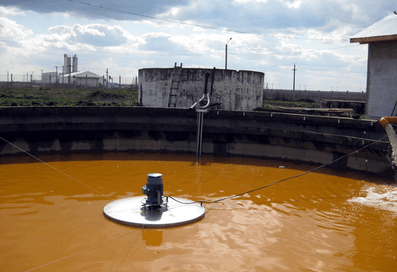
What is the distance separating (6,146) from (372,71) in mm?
13676

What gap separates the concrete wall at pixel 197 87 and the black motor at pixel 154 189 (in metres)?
10.3

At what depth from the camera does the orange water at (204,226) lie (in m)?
5.45

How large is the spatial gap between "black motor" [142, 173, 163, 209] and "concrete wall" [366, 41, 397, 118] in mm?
10789

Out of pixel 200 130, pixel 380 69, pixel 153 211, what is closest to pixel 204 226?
pixel 153 211

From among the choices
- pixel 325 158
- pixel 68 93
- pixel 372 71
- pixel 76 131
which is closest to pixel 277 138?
pixel 325 158

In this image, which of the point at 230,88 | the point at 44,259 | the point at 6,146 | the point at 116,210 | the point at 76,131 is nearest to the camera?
the point at 44,259

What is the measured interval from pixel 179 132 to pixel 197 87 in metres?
3.76

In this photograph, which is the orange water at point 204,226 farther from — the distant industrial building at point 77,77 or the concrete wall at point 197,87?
the distant industrial building at point 77,77

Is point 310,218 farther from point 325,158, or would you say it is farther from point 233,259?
point 325,158

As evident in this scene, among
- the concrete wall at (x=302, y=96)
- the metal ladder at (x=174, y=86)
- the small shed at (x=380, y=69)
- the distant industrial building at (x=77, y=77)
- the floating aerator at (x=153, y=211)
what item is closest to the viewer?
the floating aerator at (x=153, y=211)

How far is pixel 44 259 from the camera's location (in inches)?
212

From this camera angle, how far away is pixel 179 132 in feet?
46.3

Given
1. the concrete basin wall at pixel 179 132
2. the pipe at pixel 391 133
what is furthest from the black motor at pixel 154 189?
the concrete basin wall at pixel 179 132

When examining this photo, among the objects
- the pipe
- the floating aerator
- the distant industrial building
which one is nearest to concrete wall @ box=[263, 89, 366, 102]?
the distant industrial building
